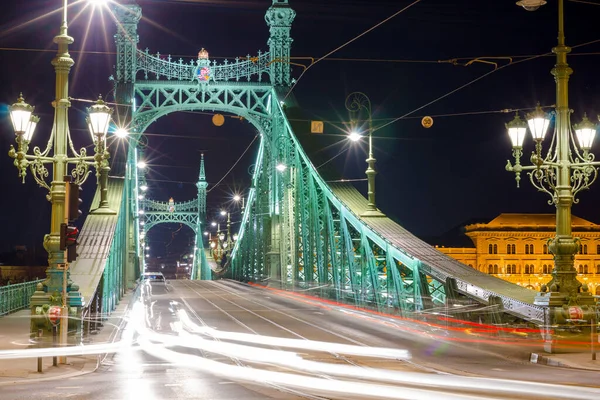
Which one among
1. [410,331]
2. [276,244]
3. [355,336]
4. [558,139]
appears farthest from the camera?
[276,244]

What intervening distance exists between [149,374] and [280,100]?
1293 inches

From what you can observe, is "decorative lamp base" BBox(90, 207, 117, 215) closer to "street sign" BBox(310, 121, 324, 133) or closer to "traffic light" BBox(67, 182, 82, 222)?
"traffic light" BBox(67, 182, 82, 222)

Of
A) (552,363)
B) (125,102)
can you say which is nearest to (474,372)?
(552,363)

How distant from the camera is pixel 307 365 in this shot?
53.6ft

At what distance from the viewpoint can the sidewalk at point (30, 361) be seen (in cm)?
1474

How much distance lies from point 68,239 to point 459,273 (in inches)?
496

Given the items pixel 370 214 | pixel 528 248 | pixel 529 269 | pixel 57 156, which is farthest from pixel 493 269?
pixel 57 156

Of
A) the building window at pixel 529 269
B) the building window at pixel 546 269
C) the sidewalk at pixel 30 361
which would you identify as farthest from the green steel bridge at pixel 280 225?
the building window at pixel 546 269

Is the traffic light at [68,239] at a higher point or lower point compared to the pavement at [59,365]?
higher

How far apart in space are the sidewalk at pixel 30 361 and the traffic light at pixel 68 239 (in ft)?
6.88

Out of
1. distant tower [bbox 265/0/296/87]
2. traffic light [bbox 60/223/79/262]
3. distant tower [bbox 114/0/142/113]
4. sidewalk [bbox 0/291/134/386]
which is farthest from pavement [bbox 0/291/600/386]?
distant tower [bbox 265/0/296/87]

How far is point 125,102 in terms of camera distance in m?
44.3

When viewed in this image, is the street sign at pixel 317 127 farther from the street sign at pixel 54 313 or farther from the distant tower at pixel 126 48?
the street sign at pixel 54 313

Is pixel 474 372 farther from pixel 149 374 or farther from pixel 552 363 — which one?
pixel 149 374
